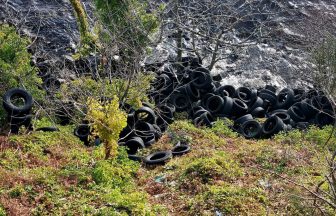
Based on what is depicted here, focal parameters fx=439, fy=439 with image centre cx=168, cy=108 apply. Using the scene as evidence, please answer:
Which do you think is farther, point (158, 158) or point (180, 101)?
point (180, 101)

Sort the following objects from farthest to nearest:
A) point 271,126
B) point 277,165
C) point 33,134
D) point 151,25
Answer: point 151,25
point 271,126
point 33,134
point 277,165

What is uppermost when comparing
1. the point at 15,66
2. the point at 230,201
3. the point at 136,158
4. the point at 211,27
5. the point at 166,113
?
the point at 211,27

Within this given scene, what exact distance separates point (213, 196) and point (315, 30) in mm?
A: 17875

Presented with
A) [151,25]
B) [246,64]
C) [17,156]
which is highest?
[151,25]

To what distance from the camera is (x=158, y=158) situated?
446 inches

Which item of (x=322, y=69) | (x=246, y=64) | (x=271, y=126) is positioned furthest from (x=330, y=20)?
(x=271, y=126)

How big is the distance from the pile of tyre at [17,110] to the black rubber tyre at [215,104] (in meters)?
6.65

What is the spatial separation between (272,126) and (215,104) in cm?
270

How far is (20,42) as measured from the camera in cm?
1452

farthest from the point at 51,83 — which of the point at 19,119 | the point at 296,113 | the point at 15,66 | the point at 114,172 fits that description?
the point at 296,113

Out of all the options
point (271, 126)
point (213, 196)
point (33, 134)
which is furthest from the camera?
point (271, 126)

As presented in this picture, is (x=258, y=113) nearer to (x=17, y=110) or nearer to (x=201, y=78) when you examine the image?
(x=201, y=78)

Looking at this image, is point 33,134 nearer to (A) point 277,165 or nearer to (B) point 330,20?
(A) point 277,165

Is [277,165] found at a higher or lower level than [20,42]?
lower
